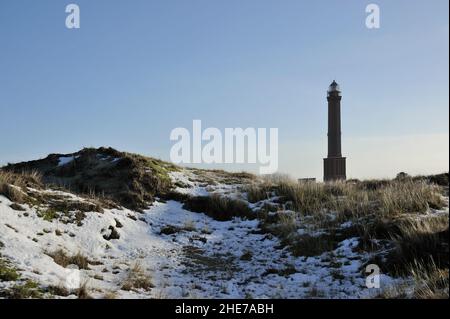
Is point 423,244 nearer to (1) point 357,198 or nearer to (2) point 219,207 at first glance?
(1) point 357,198

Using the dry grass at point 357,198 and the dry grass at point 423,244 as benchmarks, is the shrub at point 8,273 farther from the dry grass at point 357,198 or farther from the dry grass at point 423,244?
the dry grass at point 357,198

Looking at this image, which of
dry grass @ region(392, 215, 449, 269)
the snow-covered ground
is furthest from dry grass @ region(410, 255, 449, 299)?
the snow-covered ground

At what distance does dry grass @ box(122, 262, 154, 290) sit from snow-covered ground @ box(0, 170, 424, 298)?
0.12m

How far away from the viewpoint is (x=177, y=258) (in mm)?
10227

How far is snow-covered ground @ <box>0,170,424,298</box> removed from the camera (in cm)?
768

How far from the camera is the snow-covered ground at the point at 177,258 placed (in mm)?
7680

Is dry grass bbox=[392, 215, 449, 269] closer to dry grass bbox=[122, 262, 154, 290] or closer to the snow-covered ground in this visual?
the snow-covered ground

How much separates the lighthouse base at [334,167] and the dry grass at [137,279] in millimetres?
22952

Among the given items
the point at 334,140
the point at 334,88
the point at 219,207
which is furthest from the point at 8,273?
the point at 334,88

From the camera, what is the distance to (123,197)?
47.5 ft

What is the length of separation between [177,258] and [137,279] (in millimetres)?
2177

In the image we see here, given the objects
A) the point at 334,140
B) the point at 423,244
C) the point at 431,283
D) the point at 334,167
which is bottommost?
the point at 431,283

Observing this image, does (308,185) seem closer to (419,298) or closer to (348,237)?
(348,237)
